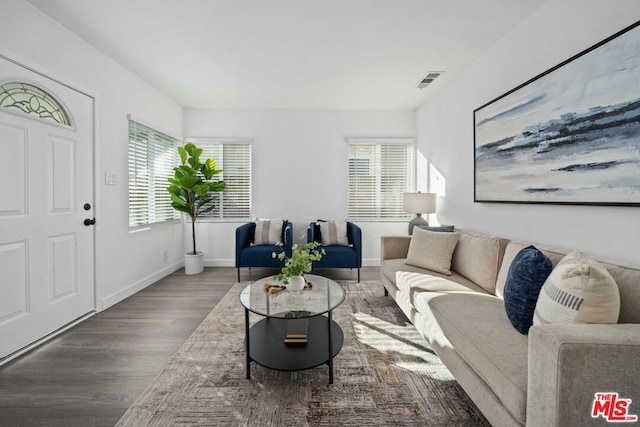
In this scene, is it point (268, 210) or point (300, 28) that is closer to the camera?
point (300, 28)

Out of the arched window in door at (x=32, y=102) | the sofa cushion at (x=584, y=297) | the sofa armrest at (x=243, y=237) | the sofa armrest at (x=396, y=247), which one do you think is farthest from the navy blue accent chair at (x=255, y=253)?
the sofa cushion at (x=584, y=297)

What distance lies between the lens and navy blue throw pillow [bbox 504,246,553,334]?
1454 millimetres

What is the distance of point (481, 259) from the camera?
236cm

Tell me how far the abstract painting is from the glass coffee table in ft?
5.67

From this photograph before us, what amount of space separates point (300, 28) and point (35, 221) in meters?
2.71

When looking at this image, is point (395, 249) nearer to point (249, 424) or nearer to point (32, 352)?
point (249, 424)

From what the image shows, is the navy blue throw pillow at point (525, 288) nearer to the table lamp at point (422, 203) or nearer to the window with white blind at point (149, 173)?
the table lamp at point (422, 203)

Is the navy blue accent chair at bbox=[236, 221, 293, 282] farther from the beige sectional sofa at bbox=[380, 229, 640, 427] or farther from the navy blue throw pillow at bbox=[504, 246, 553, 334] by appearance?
the navy blue throw pillow at bbox=[504, 246, 553, 334]

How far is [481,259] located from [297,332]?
1623 mm

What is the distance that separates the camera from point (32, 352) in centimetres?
213

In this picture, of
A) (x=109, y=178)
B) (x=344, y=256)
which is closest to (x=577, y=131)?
(x=344, y=256)

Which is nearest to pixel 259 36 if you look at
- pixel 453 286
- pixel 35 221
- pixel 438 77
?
pixel 438 77

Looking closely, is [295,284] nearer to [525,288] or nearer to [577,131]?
[525,288]

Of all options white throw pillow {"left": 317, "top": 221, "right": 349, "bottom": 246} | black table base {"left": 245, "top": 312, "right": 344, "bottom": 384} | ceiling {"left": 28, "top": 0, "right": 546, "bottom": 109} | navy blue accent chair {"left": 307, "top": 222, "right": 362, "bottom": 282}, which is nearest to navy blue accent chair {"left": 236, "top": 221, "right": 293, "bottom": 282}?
navy blue accent chair {"left": 307, "top": 222, "right": 362, "bottom": 282}
